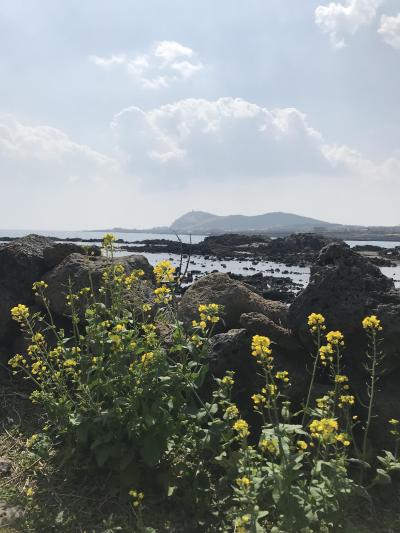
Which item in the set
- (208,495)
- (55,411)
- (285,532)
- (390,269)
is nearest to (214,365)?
(208,495)

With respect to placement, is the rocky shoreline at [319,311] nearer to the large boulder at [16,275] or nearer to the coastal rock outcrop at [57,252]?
the large boulder at [16,275]

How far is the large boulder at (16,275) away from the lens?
728cm

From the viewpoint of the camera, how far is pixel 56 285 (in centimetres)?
707

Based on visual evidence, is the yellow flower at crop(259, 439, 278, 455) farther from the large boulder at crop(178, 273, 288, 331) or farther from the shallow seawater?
the shallow seawater

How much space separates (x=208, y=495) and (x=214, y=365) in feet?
4.50

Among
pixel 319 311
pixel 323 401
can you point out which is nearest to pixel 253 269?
pixel 319 311

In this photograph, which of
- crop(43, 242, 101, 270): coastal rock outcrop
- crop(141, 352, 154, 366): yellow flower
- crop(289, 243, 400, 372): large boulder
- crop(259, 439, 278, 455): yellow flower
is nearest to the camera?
crop(259, 439, 278, 455): yellow flower

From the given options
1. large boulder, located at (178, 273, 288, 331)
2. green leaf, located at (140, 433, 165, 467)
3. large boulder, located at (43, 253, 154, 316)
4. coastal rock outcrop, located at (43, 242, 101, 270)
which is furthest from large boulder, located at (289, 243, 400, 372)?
coastal rock outcrop, located at (43, 242, 101, 270)

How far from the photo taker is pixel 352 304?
5355mm

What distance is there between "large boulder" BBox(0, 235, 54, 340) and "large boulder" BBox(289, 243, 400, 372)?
4235mm

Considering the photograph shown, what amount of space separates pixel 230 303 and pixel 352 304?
6.44 feet

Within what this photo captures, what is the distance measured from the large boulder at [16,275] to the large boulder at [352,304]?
13.9ft

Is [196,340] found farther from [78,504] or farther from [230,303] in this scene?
[230,303]

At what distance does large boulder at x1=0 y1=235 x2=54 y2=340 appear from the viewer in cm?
728
